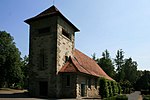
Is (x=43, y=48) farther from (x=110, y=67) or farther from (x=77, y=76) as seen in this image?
(x=110, y=67)

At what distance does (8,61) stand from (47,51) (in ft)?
74.9

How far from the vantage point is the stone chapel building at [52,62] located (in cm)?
3128

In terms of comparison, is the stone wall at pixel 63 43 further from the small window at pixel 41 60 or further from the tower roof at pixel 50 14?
the small window at pixel 41 60

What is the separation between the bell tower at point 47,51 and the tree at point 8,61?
66.0 ft

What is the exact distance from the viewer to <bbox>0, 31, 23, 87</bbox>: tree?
168ft

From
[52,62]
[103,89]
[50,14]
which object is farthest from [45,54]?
[103,89]

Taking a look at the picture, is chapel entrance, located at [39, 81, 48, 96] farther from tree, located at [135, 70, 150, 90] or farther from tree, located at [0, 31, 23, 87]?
tree, located at [135, 70, 150, 90]

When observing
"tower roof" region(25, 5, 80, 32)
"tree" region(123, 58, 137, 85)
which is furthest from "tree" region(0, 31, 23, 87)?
"tree" region(123, 58, 137, 85)

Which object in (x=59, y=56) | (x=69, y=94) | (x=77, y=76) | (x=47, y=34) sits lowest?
(x=69, y=94)

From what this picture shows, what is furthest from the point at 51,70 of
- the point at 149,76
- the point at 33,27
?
the point at 149,76

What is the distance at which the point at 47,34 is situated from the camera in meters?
32.6

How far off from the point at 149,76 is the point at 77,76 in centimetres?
4946

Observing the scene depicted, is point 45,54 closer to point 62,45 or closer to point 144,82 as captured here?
point 62,45

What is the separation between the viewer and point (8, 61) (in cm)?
5194
